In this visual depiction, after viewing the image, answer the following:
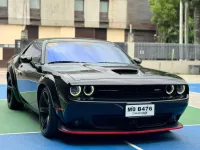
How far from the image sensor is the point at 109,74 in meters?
5.09

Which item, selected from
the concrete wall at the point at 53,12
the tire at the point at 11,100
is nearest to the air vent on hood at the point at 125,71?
the tire at the point at 11,100

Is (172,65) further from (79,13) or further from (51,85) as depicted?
(51,85)

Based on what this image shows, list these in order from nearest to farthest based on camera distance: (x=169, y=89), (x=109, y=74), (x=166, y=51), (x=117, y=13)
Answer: (x=109, y=74) → (x=169, y=89) → (x=166, y=51) → (x=117, y=13)

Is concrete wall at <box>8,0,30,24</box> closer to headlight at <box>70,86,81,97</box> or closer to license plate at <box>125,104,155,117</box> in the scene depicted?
headlight at <box>70,86,81,97</box>

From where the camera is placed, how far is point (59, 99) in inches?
193

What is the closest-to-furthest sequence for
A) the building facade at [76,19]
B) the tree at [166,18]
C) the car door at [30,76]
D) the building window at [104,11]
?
the car door at [30,76], the tree at [166,18], the building facade at [76,19], the building window at [104,11]

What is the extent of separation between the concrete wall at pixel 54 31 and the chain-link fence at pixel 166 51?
41.1ft

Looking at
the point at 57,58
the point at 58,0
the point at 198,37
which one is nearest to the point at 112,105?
the point at 57,58

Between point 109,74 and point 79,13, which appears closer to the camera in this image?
point 109,74

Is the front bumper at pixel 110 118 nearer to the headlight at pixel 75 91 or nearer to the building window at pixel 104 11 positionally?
the headlight at pixel 75 91

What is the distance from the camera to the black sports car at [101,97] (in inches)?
188

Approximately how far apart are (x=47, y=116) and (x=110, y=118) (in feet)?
3.39

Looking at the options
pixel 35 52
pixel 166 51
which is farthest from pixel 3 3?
pixel 35 52

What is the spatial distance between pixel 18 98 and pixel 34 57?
3.97 feet
